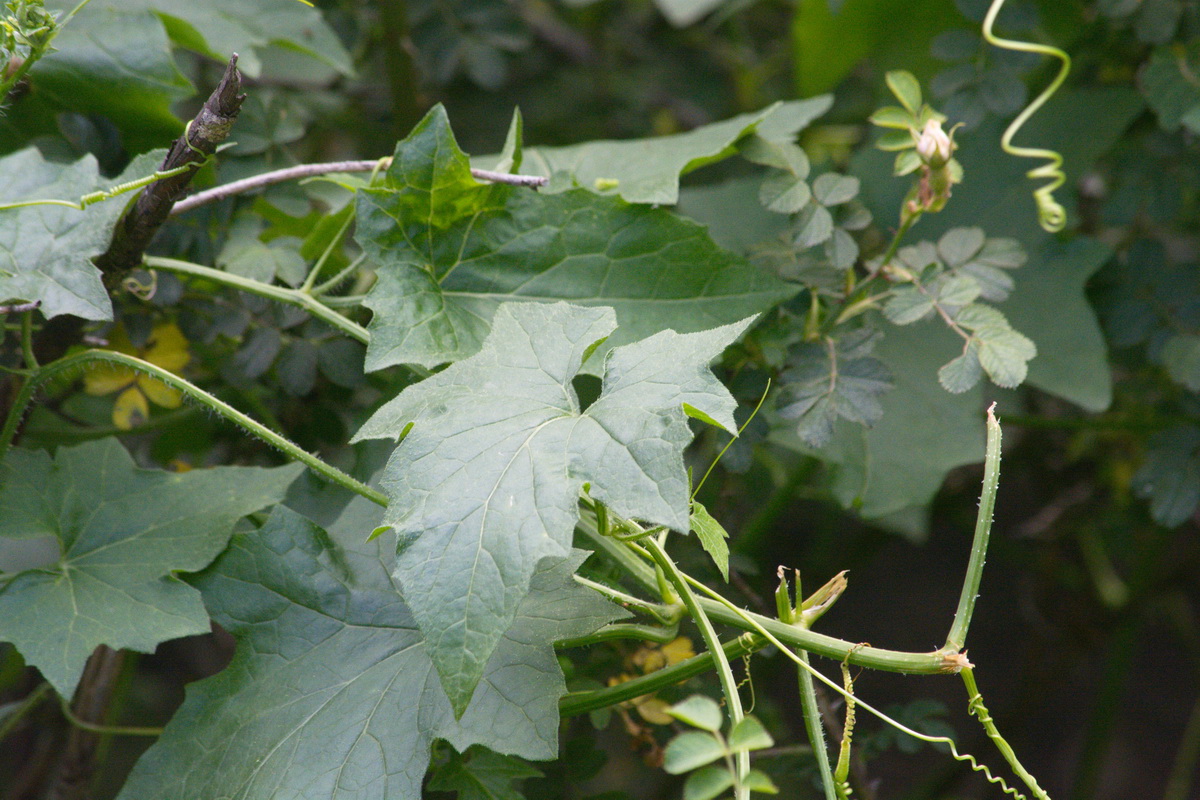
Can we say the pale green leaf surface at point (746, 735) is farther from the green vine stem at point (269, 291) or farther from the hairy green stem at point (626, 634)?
the green vine stem at point (269, 291)

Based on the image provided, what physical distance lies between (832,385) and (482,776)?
0.45 meters

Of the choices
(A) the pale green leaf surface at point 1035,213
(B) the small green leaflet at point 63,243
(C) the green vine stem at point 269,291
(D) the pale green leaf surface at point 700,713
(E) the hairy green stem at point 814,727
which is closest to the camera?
(D) the pale green leaf surface at point 700,713

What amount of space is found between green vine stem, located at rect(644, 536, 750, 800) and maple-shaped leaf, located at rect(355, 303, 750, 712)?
102mm

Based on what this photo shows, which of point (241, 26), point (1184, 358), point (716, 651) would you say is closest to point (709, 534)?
point (716, 651)

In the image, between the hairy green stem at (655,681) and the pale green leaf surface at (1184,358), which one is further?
the pale green leaf surface at (1184,358)

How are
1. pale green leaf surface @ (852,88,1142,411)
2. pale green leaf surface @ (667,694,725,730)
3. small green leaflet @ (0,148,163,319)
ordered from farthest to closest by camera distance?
pale green leaf surface @ (852,88,1142,411) → small green leaflet @ (0,148,163,319) → pale green leaf surface @ (667,694,725,730)

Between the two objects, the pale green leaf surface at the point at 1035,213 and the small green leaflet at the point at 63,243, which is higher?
the small green leaflet at the point at 63,243

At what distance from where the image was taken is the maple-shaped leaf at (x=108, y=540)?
0.66 m

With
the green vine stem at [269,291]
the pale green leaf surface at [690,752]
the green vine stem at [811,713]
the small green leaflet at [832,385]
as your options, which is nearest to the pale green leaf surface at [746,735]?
the pale green leaf surface at [690,752]

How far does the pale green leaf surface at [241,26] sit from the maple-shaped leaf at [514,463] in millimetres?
545

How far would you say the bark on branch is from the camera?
65cm

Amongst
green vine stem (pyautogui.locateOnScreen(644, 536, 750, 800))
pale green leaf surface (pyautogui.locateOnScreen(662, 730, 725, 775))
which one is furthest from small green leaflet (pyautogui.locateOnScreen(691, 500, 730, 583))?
pale green leaf surface (pyautogui.locateOnScreen(662, 730, 725, 775))

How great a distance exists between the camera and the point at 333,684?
2.20ft

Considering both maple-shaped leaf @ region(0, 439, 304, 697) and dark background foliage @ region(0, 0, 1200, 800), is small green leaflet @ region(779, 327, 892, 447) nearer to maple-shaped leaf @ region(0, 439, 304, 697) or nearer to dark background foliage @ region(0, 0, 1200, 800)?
dark background foliage @ region(0, 0, 1200, 800)
